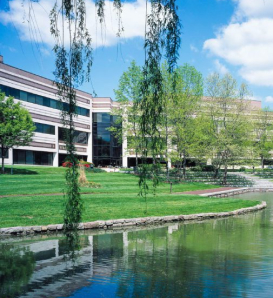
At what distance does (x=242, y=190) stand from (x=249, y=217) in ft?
59.8

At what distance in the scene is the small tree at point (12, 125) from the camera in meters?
36.0

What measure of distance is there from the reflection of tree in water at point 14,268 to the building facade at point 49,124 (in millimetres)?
27082

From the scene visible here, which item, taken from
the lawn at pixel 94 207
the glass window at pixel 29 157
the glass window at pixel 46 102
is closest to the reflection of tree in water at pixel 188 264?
the lawn at pixel 94 207

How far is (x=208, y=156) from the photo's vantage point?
4075cm

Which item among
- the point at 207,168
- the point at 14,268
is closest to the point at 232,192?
the point at 207,168

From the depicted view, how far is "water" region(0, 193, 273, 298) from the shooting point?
22.8 feet

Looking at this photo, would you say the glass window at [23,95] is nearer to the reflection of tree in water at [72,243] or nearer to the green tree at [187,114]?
the green tree at [187,114]

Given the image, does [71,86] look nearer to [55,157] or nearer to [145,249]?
[145,249]

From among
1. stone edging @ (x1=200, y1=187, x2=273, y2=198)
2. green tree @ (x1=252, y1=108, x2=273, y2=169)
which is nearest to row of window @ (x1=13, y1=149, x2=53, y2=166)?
stone edging @ (x1=200, y1=187, x2=273, y2=198)

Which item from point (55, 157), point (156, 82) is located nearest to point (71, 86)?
point (156, 82)

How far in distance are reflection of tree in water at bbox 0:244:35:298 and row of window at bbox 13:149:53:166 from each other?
1559 inches

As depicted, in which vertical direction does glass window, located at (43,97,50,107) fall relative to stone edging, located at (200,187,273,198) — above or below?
above

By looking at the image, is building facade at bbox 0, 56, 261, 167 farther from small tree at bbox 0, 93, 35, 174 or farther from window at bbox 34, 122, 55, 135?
small tree at bbox 0, 93, 35, 174

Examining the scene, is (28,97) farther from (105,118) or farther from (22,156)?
(105,118)
